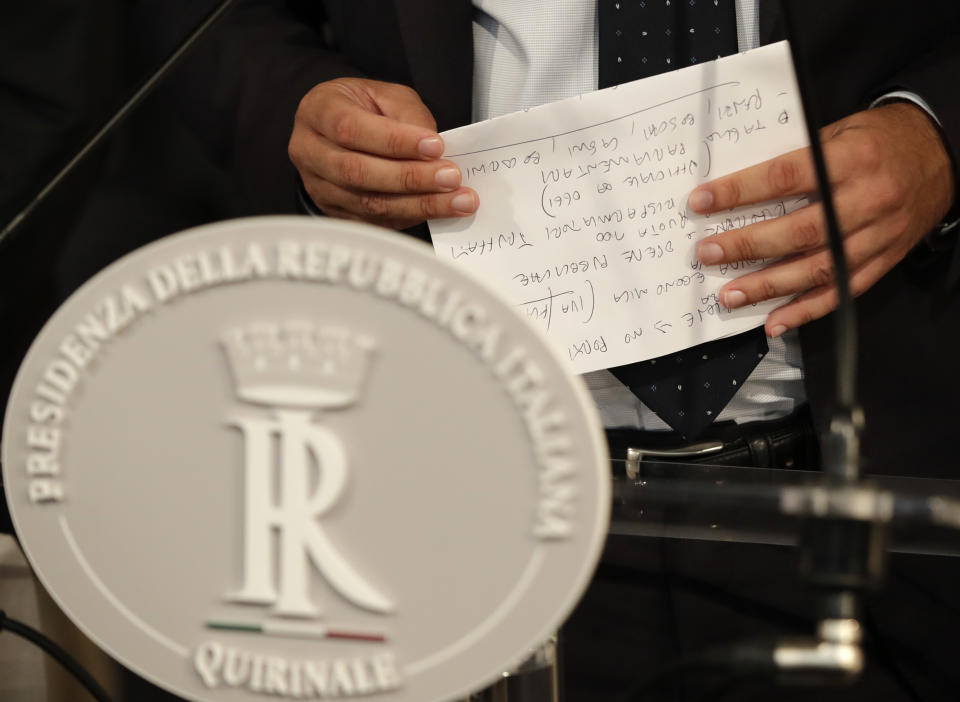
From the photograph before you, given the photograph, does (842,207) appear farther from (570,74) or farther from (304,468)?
(304,468)

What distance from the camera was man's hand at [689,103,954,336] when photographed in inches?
22.0

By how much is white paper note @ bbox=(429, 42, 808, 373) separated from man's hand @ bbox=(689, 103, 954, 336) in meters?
0.01

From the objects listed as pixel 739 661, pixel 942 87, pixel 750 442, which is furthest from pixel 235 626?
pixel 942 87

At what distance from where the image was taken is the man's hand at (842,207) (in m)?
0.56

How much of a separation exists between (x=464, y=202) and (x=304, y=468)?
29 cm

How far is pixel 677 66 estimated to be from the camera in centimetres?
66

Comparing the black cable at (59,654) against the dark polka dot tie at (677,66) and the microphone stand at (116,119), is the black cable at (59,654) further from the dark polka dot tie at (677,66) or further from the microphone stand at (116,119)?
the dark polka dot tie at (677,66)

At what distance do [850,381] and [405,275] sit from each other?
5.4 inches

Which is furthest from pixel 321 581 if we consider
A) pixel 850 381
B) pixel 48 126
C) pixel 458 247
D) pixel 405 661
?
pixel 48 126

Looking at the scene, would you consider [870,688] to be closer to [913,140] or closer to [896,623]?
[896,623]

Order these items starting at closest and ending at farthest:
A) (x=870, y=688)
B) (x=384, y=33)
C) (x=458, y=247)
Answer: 1. (x=870, y=688)
2. (x=458, y=247)
3. (x=384, y=33)

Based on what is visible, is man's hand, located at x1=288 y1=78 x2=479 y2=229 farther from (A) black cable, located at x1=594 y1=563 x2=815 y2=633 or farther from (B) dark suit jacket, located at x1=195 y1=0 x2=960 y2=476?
(A) black cable, located at x1=594 y1=563 x2=815 y2=633

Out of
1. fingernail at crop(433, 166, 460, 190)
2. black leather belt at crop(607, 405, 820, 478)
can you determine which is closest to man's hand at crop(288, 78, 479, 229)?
fingernail at crop(433, 166, 460, 190)

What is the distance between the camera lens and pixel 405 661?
1.03 ft
